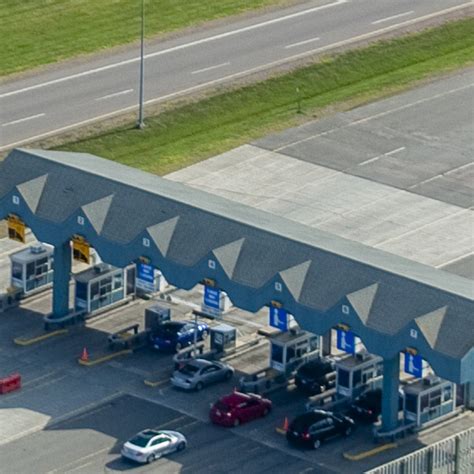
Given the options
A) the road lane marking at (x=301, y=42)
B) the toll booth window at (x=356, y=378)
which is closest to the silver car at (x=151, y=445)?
the toll booth window at (x=356, y=378)

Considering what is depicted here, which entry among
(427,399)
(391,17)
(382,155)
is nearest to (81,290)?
(427,399)

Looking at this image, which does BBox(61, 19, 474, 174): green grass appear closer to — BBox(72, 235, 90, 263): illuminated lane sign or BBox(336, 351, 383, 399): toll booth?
BBox(72, 235, 90, 263): illuminated lane sign

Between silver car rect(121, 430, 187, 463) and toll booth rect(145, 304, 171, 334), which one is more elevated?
toll booth rect(145, 304, 171, 334)

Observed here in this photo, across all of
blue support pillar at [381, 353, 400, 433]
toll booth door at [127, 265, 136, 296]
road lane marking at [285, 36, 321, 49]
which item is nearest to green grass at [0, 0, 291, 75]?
road lane marking at [285, 36, 321, 49]

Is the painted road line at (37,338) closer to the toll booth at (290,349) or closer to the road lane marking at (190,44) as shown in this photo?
the toll booth at (290,349)

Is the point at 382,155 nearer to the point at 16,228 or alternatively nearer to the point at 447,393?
the point at 16,228
